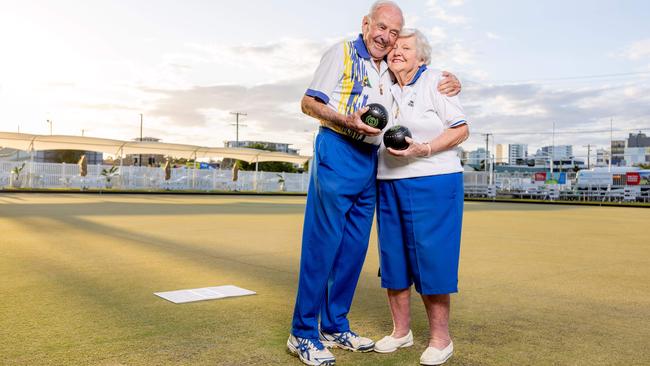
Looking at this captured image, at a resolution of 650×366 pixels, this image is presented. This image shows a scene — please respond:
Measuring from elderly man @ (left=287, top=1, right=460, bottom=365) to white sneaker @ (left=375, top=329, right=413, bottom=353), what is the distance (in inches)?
2.0

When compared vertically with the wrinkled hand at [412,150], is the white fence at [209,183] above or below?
below

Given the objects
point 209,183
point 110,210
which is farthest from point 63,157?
point 110,210

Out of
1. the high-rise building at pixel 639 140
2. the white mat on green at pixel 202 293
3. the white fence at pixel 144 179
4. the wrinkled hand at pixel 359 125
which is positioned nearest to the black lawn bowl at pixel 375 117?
the wrinkled hand at pixel 359 125

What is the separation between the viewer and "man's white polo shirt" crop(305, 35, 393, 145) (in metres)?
2.79

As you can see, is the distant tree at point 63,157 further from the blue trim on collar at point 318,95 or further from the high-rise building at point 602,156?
the blue trim on collar at point 318,95

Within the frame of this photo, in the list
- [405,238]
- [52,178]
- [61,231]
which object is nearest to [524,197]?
[52,178]

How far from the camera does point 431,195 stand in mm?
2795

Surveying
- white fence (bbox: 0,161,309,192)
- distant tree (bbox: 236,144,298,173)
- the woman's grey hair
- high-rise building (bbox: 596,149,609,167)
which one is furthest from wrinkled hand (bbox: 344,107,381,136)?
distant tree (bbox: 236,144,298,173)

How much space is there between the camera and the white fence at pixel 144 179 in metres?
28.7

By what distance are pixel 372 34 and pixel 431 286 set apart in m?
1.24

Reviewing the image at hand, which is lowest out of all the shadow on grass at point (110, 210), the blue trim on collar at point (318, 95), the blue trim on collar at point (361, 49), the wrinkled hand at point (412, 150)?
the shadow on grass at point (110, 210)

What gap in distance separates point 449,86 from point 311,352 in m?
1.40

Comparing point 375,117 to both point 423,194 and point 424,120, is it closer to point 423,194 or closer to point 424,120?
point 424,120

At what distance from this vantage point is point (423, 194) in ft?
9.19
